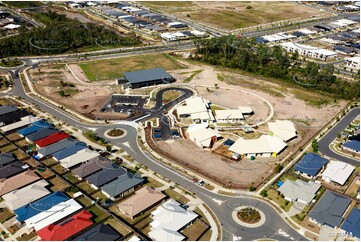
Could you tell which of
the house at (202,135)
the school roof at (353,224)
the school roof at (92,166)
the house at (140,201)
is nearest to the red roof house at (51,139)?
the school roof at (92,166)

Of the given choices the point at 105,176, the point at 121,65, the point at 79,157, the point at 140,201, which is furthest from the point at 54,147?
the point at 121,65

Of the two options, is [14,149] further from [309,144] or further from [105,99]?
[309,144]

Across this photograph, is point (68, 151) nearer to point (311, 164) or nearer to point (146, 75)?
point (146, 75)

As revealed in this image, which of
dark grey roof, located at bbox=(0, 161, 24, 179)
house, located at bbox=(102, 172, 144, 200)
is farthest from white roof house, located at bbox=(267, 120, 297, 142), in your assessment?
dark grey roof, located at bbox=(0, 161, 24, 179)

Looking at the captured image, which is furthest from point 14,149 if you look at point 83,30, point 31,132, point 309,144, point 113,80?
point 83,30

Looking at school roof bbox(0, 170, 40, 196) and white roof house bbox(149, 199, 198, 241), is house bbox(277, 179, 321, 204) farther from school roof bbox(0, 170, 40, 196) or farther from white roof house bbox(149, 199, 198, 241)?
school roof bbox(0, 170, 40, 196)
